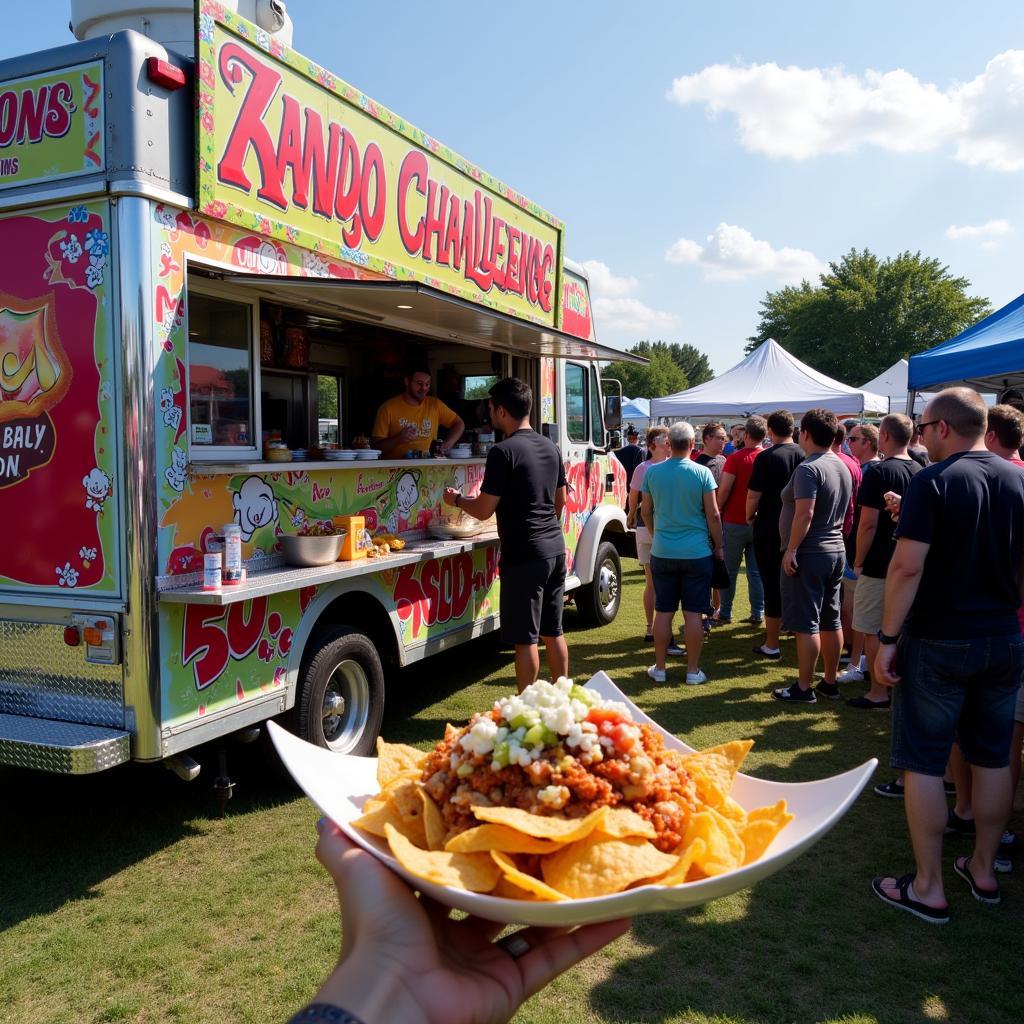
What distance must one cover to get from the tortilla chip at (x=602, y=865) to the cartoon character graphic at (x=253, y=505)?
2.98 metres

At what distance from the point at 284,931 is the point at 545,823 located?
242cm

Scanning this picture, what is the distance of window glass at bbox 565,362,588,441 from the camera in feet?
25.8

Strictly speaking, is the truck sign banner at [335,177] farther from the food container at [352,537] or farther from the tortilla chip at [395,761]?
the tortilla chip at [395,761]

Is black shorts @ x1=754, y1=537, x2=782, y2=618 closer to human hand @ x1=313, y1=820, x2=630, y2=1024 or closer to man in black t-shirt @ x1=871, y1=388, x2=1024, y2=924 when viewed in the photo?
man in black t-shirt @ x1=871, y1=388, x2=1024, y2=924

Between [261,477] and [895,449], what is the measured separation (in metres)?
4.07

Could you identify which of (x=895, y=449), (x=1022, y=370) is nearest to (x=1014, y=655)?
(x=895, y=449)

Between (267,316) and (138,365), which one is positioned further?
(267,316)

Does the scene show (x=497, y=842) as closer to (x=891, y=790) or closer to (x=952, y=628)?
(x=952, y=628)

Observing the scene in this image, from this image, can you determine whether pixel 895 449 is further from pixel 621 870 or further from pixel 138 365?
pixel 621 870

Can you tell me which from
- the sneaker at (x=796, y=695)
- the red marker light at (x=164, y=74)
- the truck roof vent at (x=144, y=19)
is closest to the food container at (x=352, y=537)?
the red marker light at (x=164, y=74)

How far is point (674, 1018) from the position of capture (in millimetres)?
2814

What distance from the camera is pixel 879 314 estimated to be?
166ft

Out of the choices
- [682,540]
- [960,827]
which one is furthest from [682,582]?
[960,827]

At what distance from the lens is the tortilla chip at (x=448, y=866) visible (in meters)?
1.35
